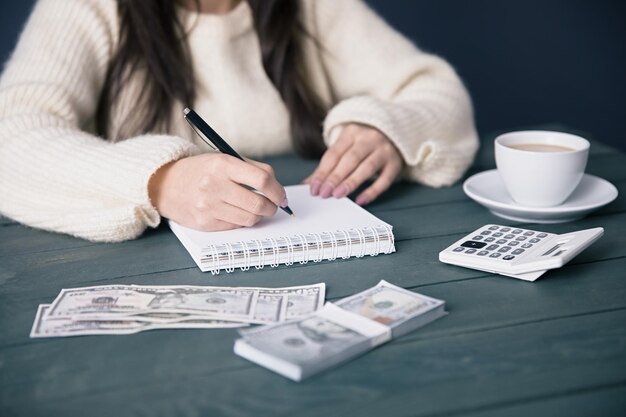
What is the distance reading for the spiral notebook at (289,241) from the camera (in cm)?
86

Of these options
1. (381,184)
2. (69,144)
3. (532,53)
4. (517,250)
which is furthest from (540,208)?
(532,53)

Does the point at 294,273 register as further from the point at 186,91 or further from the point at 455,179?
the point at 186,91

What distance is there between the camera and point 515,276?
2.66 feet

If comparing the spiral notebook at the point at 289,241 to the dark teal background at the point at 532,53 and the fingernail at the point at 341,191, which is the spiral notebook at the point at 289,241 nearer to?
the fingernail at the point at 341,191

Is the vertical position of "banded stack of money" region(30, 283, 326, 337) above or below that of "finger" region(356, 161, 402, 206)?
above

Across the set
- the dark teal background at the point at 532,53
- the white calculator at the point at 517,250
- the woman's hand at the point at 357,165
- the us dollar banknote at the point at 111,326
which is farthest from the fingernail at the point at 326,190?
the dark teal background at the point at 532,53

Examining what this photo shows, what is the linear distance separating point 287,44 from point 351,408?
1.04 metres

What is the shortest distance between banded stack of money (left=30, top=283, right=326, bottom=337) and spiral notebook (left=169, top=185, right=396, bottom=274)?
7cm

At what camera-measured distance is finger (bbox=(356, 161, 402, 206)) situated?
3.69ft

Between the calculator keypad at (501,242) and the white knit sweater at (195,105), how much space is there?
30 cm

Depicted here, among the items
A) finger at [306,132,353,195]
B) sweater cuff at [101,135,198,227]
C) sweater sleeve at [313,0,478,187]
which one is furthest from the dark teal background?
sweater cuff at [101,135,198,227]

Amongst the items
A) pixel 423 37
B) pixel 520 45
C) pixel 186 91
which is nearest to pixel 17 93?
pixel 186 91

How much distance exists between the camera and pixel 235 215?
94 centimetres

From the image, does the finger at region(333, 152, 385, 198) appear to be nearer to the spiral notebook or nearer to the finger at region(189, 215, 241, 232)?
the spiral notebook
